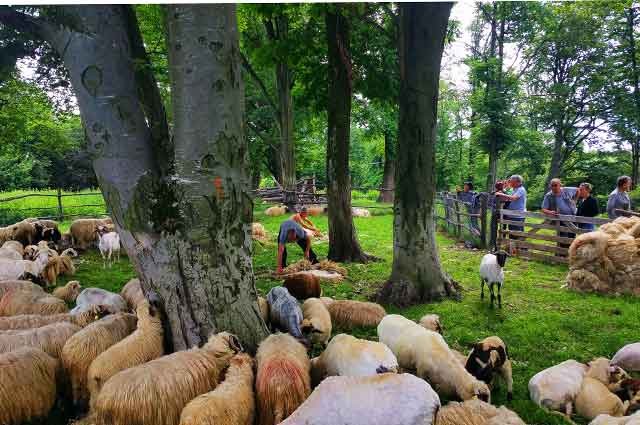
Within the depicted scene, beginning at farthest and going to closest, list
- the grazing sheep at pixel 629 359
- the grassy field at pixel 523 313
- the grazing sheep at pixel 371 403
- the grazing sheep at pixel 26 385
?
the grassy field at pixel 523 313, the grazing sheep at pixel 629 359, the grazing sheep at pixel 26 385, the grazing sheep at pixel 371 403

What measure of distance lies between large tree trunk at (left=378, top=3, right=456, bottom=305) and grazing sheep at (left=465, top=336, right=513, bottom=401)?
2355 millimetres

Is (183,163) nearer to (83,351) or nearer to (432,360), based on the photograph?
(83,351)

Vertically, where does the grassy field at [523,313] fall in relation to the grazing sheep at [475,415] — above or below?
below

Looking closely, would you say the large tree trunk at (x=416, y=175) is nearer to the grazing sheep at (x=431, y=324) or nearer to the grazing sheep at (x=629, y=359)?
the grazing sheep at (x=431, y=324)

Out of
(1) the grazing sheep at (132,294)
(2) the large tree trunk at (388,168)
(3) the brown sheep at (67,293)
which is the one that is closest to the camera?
(1) the grazing sheep at (132,294)

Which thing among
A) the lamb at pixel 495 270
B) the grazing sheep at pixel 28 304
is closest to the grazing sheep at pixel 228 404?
the grazing sheep at pixel 28 304

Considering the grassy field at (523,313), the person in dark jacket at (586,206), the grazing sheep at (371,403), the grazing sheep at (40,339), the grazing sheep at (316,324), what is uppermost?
the person in dark jacket at (586,206)

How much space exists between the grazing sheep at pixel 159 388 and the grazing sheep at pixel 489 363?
84.6 inches

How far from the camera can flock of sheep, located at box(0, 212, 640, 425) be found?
98.6 inches

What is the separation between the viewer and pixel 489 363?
351cm

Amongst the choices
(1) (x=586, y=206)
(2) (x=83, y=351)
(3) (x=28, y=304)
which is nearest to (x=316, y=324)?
(2) (x=83, y=351)

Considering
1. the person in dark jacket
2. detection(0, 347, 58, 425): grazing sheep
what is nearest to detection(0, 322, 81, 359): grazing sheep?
detection(0, 347, 58, 425): grazing sheep

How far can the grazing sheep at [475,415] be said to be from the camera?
8.69 feet

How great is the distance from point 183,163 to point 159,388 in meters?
1.71
